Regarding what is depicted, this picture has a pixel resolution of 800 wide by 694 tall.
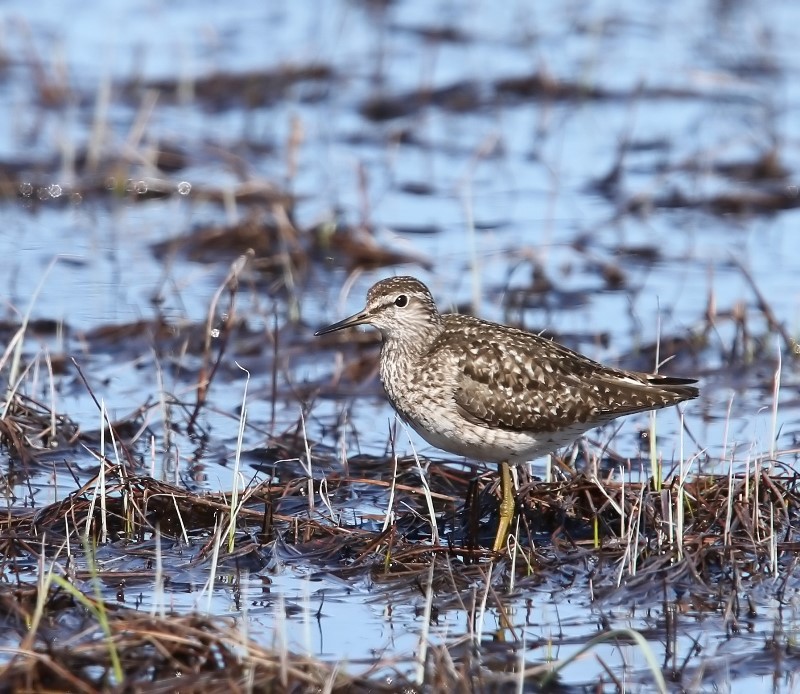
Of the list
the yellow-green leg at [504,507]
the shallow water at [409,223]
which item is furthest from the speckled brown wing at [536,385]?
the shallow water at [409,223]

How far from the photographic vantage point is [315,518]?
24.8ft

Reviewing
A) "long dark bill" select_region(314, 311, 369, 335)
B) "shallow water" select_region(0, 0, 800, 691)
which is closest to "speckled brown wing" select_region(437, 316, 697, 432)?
"long dark bill" select_region(314, 311, 369, 335)

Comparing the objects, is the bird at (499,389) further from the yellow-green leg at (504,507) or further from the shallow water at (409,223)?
the shallow water at (409,223)

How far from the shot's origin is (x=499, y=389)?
7.55 metres

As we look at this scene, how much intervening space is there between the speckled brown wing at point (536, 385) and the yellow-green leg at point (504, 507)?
9.7 inches

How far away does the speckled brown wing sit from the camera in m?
7.48

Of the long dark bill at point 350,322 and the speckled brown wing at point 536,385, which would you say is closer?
the speckled brown wing at point 536,385

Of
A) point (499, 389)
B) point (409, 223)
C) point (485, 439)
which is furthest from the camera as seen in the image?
point (409, 223)

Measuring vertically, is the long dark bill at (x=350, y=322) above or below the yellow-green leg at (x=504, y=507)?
above

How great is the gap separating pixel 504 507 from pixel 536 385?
64cm

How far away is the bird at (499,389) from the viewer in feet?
24.5

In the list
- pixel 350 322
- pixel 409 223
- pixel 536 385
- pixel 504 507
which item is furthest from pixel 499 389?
pixel 409 223

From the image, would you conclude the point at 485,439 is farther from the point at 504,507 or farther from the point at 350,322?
the point at 350,322

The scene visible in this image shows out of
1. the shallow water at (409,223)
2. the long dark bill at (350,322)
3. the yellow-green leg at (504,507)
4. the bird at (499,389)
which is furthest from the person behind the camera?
the long dark bill at (350,322)
